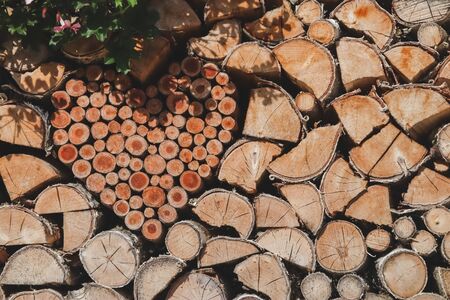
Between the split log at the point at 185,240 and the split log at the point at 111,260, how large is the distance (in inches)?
9.2

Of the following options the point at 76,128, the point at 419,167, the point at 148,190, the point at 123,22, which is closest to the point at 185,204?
the point at 148,190

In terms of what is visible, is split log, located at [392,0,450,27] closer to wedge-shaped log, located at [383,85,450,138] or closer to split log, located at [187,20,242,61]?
wedge-shaped log, located at [383,85,450,138]

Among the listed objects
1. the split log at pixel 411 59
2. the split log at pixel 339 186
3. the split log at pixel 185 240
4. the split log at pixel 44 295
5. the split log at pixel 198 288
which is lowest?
the split log at pixel 44 295

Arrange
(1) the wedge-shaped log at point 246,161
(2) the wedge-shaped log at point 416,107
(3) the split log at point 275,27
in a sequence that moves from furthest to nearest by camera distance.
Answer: (3) the split log at point 275,27 < (1) the wedge-shaped log at point 246,161 < (2) the wedge-shaped log at point 416,107

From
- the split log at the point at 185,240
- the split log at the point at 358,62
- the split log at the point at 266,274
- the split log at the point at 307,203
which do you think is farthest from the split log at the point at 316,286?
the split log at the point at 358,62

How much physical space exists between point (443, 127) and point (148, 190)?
1.90 m

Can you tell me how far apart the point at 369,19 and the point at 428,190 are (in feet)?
3.90

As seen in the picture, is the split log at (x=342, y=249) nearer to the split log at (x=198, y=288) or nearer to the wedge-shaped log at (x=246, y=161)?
the wedge-shaped log at (x=246, y=161)

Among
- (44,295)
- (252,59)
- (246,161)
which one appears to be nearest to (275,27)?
(252,59)

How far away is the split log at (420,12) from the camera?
3.86 m

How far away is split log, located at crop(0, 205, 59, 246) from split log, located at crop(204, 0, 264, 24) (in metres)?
1.71

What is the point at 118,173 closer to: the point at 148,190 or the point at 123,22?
the point at 148,190

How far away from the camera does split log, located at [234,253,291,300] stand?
12.0 ft

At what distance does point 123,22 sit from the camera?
3.43m
